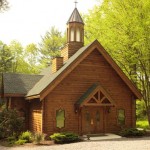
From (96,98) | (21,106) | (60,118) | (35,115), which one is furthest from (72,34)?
(60,118)

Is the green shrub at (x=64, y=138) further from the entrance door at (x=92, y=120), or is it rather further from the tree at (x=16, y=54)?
the tree at (x=16, y=54)

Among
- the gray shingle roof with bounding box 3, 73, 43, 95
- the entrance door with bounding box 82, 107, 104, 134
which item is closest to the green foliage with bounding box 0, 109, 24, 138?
the gray shingle roof with bounding box 3, 73, 43, 95

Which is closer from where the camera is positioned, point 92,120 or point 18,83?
point 92,120

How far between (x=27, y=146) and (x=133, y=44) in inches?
470

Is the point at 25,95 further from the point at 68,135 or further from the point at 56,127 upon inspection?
the point at 68,135

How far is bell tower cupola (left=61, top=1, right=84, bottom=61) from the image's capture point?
2528cm

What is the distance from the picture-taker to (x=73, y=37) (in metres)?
25.7

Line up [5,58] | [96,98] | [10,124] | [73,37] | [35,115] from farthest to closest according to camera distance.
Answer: [5,58], [73,37], [35,115], [96,98], [10,124]

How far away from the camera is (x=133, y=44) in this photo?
22.0 meters

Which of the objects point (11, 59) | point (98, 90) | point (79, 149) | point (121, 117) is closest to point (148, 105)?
point (121, 117)

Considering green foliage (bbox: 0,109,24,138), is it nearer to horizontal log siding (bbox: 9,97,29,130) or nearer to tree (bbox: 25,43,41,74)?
horizontal log siding (bbox: 9,97,29,130)

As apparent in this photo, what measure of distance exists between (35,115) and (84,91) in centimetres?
470

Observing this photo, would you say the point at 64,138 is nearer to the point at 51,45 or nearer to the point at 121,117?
the point at 121,117

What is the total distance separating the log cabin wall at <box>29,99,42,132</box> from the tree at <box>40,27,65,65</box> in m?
28.9
